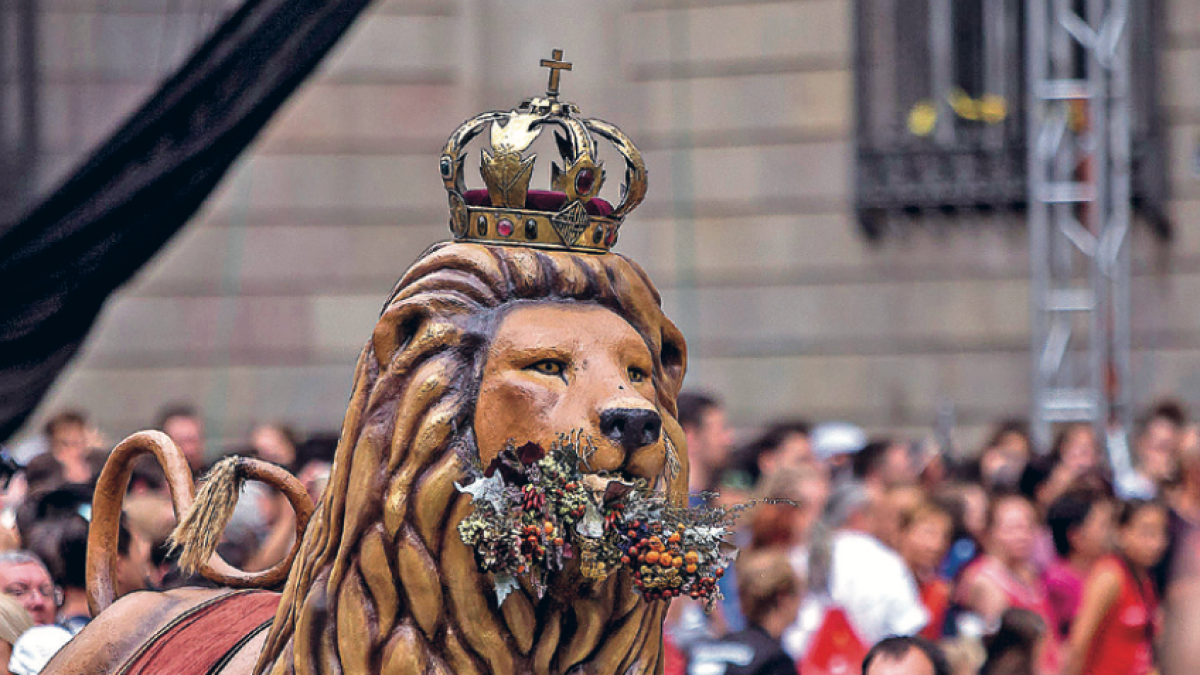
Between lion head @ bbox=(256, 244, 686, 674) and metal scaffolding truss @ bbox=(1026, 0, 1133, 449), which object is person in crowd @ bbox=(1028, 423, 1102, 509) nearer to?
metal scaffolding truss @ bbox=(1026, 0, 1133, 449)

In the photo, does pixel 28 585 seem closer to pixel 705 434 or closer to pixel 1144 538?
pixel 705 434

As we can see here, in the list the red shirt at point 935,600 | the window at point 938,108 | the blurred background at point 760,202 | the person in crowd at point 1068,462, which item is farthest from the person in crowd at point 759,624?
the window at point 938,108

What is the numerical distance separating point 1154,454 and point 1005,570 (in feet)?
12.3

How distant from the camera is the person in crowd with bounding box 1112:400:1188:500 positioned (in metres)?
10.1

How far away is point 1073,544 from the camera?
25.5ft

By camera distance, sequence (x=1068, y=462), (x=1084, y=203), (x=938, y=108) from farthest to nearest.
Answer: (x=938, y=108) < (x=1084, y=203) < (x=1068, y=462)

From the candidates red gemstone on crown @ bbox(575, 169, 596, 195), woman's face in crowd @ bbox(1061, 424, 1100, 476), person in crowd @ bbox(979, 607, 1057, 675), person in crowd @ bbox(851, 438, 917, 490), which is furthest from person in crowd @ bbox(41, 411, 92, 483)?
woman's face in crowd @ bbox(1061, 424, 1100, 476)

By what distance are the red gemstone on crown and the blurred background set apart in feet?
32.5

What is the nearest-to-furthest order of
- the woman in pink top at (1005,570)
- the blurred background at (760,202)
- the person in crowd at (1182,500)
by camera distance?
the woman in pink top at (1005,570) → the person in crowd at (1182,500) → the blurred background at (760,202)

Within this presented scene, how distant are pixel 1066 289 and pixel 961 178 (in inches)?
57.8

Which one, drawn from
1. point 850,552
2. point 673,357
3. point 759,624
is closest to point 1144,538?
point 850,552

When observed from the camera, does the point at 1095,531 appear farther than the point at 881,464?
No

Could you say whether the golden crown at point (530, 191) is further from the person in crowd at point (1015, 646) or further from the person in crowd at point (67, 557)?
the person in crowd at point (1015, 646)

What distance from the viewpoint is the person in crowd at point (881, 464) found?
30.0ft
